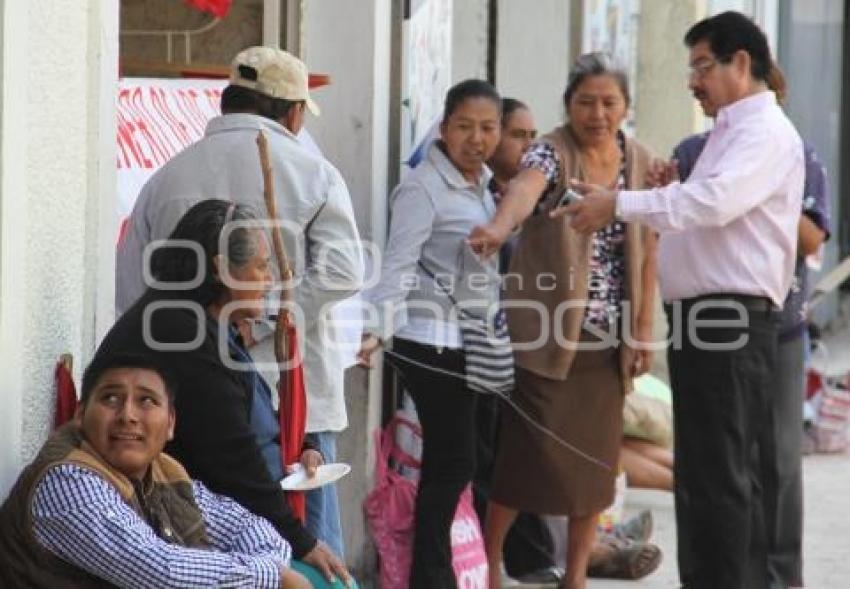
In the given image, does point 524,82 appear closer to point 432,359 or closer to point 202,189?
point 432,359

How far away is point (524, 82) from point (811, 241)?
3.63 m

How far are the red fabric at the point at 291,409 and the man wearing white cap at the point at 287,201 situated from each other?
1.71ft

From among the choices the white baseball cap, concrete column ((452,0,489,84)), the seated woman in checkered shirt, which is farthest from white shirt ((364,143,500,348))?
concrete column ((452,0,489,84))

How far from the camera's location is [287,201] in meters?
5.81

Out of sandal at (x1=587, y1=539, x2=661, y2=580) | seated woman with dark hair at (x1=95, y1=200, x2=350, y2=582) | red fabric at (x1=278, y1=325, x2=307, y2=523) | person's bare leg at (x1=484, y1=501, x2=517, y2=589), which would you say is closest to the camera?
seated woman with dark hair at (x1=95, y1=200, x2=350, y2=582)

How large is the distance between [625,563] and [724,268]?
1792mm

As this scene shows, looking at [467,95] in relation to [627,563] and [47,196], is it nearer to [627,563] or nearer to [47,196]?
[627,563]

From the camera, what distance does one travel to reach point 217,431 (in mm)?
4660

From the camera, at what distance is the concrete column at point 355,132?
7742mm

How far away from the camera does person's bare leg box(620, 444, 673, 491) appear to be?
9.98 m

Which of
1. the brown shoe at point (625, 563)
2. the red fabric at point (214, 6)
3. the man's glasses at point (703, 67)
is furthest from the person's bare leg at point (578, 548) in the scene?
the red fabric at point (214, 6)

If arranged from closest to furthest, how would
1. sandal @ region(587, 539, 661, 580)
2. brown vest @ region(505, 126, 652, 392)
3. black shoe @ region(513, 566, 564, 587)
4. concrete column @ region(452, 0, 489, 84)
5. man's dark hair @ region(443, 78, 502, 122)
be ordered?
man's dark hair @ region(443, 78, 502, 122) → brown vest @ region(505, 126, 652, 392) → black shoe @ region(513, 566, 564, 587) → sandal @ region(587, 539, 661, 580) → concrete column @ region(452, 0, 489, 84)

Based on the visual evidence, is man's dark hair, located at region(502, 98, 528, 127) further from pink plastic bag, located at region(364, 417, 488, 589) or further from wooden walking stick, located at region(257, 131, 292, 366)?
wooden walking stick, located at region(257, 131, 292, 366)

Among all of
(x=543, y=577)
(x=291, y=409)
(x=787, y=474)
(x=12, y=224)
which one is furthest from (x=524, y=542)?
(x=12, y=224)
